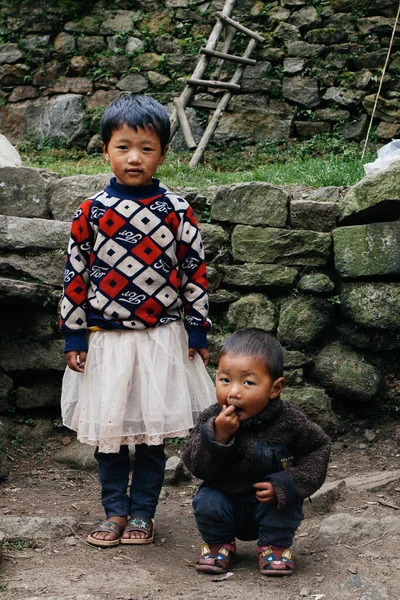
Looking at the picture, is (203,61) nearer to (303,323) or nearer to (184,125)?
(184,125)

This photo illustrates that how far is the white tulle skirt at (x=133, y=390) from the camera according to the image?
292 cm

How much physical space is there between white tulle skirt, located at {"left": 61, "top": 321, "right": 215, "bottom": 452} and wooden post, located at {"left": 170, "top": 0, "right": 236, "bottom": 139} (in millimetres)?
5246

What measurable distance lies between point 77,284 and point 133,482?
2.59 ft

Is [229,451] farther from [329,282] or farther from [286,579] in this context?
[329,282]


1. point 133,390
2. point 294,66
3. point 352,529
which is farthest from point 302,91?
point 352,529

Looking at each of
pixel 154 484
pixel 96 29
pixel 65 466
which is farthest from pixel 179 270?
pixel 96 29

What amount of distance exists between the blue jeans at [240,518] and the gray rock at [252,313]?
6.42ft

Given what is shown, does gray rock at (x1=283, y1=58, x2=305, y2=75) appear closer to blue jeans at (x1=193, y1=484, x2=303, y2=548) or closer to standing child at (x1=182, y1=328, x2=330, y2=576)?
standing child at (x1=182, y1=328, x2=330, y2=576)

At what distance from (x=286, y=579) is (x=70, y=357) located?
1102mm

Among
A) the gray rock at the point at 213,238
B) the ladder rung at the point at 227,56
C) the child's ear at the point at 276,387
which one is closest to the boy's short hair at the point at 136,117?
the child's ear at the point at 276,387

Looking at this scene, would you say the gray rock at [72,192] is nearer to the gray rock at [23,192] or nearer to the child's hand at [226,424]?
the gray rock at [23,192]

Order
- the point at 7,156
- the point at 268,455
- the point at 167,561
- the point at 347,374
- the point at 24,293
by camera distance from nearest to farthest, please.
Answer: the point at 268,455 → the point at 167,561 → the point at 24,293 → the point at 347,374 → the point at 7,156

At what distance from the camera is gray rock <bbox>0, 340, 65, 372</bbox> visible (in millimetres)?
4535

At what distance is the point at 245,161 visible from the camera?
26.2ft
